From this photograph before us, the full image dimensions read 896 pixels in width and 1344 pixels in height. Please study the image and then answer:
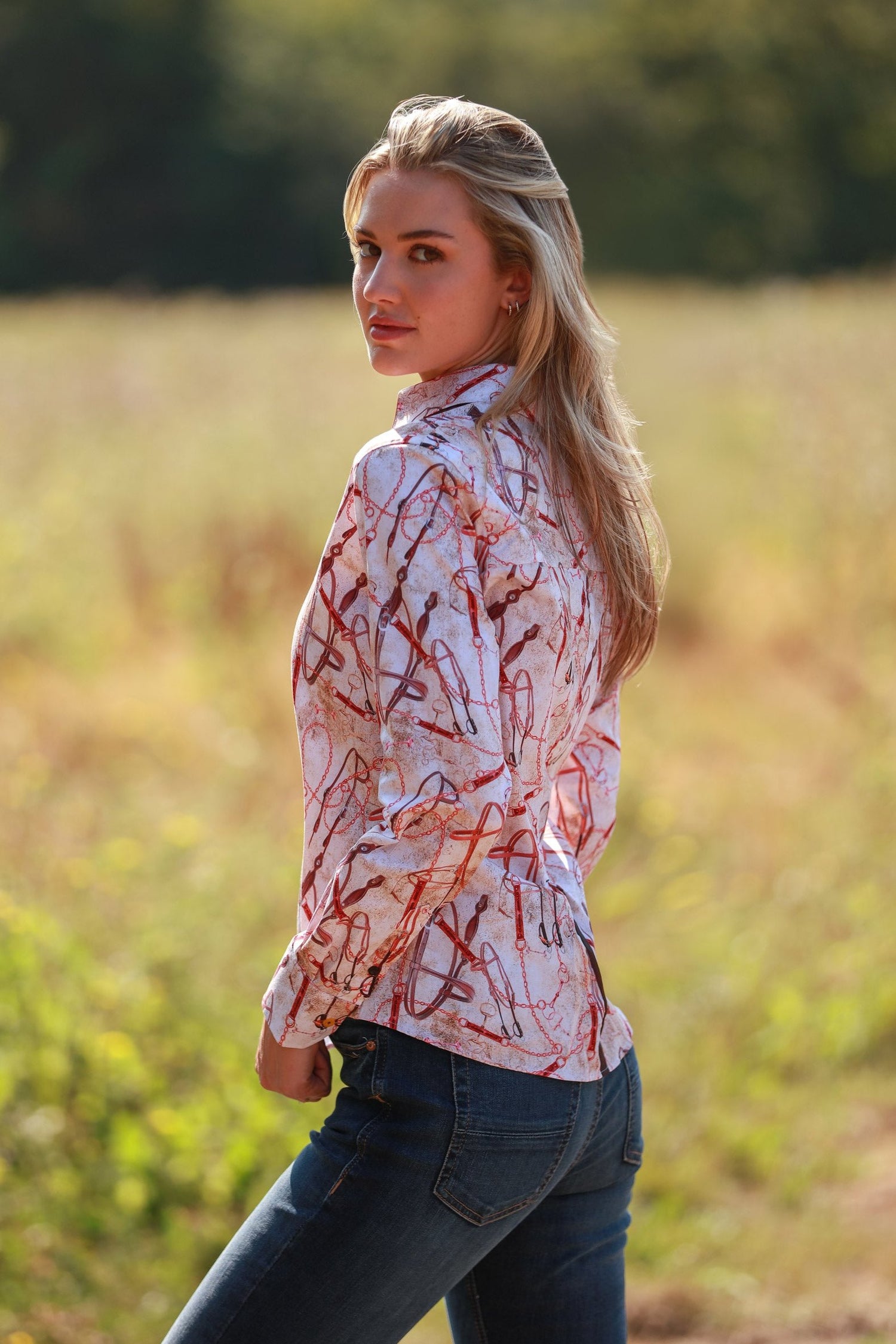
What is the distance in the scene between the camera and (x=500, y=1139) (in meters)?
1.20

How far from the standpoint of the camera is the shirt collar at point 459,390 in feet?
4.21

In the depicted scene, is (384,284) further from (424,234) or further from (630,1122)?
(630,1122)

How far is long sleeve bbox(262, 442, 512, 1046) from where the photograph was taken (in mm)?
1146

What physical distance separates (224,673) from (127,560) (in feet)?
5.11

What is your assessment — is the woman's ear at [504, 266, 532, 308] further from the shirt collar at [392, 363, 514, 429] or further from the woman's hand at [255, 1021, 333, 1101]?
the woman's hand at [255, 1021, 333, 1101]

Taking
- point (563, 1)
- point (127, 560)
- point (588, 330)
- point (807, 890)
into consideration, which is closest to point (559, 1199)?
point (588, 330)

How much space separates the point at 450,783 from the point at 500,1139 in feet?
1.09

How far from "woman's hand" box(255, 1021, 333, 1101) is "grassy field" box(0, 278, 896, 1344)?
136 centimetres

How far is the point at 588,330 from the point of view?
135 centimetres

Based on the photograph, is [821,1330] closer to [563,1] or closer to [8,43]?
[8,43]

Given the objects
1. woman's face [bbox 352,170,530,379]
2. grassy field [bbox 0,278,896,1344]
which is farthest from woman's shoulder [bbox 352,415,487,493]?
grassy field [bbox 0,278,896,1344]

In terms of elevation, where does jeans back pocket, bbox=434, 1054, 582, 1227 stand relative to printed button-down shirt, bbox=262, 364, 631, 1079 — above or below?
below

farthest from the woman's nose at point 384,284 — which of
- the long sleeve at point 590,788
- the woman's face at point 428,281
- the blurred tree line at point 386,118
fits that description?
the blurred tree line at point 386,118

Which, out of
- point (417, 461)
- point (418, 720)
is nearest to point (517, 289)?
point (417, 461)
